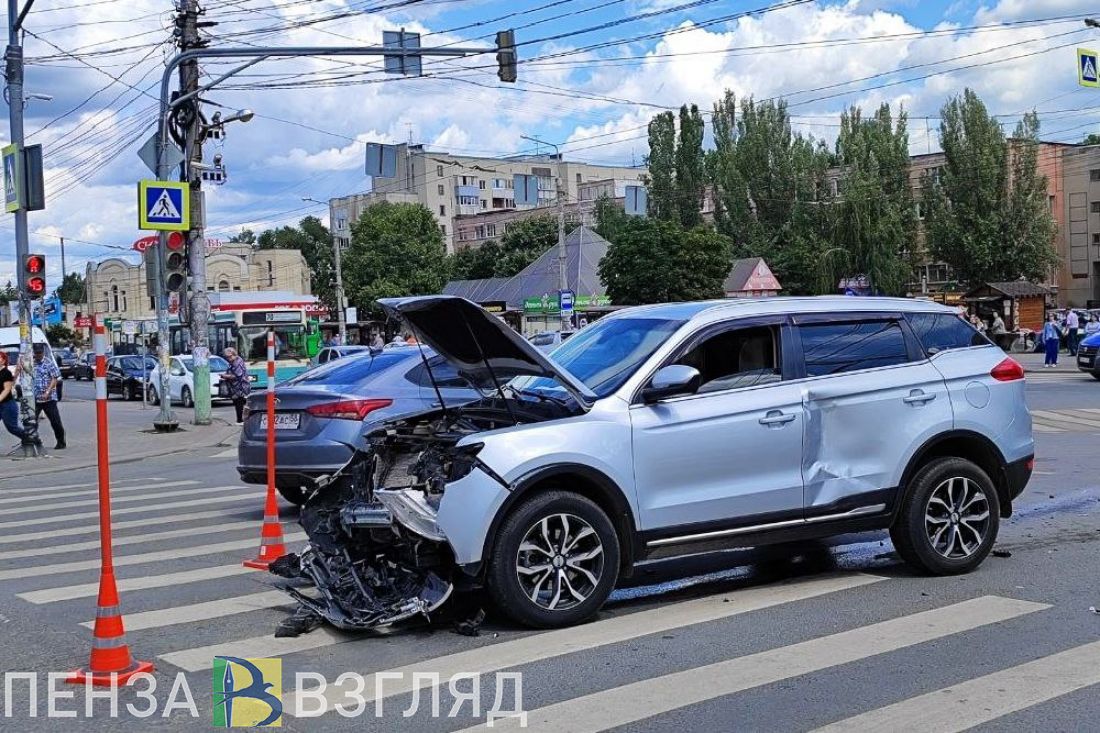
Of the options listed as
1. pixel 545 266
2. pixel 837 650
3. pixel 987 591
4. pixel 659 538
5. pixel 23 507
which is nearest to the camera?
pixel 837 650

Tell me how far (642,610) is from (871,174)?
60532mm

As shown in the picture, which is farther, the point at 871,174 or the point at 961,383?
the point at 871,174

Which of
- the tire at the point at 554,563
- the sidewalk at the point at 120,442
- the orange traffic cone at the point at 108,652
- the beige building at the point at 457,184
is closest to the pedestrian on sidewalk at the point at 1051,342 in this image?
the sidewalk at the point at 120,442

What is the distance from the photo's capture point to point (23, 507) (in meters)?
13.1

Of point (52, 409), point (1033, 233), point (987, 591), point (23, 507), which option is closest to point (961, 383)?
point (987, 591)

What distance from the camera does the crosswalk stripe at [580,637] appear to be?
591 centimetres

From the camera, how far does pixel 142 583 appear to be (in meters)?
8.09

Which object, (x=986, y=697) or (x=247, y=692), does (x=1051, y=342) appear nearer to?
(x=986, y=697)

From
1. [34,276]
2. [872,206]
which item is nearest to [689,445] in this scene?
[34,276]

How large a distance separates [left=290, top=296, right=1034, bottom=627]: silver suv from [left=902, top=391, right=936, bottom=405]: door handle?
16 millimetres

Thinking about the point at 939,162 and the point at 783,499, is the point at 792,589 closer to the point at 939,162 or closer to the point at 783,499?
the point at 783,499

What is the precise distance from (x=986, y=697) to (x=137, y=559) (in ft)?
21.5

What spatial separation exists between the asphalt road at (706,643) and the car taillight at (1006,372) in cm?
130

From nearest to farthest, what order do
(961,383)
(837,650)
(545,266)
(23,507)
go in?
(837,650) → (961,383) → (23,507) → (545,266)
